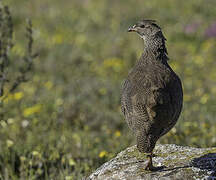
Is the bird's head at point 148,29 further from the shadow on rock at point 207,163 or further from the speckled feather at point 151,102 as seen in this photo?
the shadow on rock at point 207,163

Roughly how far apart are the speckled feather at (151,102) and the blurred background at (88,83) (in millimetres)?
1501

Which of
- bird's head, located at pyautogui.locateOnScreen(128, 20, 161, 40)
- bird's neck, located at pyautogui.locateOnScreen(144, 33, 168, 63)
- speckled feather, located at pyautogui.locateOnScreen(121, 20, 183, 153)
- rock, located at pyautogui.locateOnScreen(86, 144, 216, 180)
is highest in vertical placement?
bird's head, located at pyautogui.locateOnScreen(128, 20, 161, 40)

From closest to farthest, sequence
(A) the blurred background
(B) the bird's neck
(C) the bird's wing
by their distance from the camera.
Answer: (C) the bird's wing, (B) the bird's neck, (A) the blurred background

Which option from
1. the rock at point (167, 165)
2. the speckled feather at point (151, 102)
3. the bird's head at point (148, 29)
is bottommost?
the rock at point (167, 165)

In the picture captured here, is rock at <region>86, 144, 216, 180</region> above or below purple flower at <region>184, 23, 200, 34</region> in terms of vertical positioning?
below

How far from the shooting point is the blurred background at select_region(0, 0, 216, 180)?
582cm

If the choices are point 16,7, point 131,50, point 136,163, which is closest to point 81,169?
point 136,163

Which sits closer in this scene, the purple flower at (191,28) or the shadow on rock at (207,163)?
the shadow on rock at (207,163)

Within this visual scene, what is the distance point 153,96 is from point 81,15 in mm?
12790

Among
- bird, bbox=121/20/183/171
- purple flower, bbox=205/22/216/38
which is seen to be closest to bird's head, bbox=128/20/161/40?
bird, bbox=121/20/183/171

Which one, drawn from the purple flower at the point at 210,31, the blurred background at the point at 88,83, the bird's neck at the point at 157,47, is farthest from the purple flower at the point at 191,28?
the bird's neck at the point at 157,47

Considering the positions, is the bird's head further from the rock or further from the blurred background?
the blurred background

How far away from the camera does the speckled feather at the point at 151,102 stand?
136 inches

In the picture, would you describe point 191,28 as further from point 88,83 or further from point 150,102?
point 150,102
